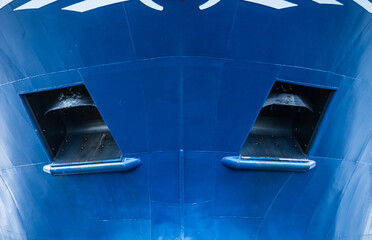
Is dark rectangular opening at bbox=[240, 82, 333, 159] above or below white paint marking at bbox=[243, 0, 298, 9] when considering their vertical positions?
below

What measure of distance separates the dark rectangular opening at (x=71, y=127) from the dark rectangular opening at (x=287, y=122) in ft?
6.12

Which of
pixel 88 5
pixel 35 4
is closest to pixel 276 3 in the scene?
pixel 88 5

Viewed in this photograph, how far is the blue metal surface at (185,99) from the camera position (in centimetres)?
395

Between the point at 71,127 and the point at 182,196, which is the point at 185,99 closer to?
the point at 182,196

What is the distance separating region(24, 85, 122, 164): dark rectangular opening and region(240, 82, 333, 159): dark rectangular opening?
6.12 feet

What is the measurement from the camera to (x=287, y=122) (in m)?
5.15

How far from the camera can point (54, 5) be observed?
402cm

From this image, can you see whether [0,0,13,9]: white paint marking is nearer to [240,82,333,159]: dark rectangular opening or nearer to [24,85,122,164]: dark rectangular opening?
[24,85,122,164]: dark rectangular opening

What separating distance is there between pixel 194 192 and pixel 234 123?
37.9 inches

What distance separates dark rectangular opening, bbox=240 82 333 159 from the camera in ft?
15.4

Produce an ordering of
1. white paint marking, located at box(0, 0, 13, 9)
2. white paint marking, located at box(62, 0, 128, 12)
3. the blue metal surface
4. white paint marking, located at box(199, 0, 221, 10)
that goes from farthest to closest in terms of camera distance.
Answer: white paint marking, located at box(0, 0, 13, 9), the blue metal surface, white paint marking, located at box(62, 0, 128, 12), white paint marking, located at box(199, 0, 221, 10)

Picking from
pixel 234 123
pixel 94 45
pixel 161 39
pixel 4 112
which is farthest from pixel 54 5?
pixel 234 123

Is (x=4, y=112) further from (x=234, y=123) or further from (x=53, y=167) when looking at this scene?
(x=234, y=123)

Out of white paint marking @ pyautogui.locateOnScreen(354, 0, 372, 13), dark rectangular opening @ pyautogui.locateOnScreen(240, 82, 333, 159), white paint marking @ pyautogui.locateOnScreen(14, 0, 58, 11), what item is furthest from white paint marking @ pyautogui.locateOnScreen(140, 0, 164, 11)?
white paint marking @ pyautogui.locateOnScreen(354, 0, 372, 13)
